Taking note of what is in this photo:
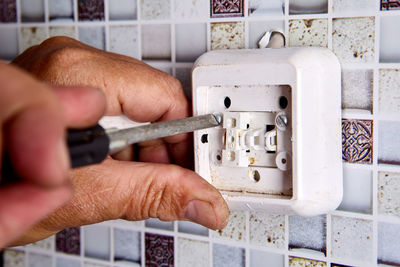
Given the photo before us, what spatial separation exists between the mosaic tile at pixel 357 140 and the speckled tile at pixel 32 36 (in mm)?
436

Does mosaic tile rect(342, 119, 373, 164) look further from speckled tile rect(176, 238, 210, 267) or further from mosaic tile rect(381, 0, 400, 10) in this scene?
speckled tile rect(176, 238, 210, 267)

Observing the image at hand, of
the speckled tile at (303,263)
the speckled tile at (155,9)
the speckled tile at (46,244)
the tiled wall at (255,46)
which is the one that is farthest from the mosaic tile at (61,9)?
the speckled tile at (303,263)

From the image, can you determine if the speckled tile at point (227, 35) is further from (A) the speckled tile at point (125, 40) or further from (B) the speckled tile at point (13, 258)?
(B) the speckled tile at point (13, 258)

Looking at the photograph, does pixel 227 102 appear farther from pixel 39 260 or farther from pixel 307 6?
pixel 39 260

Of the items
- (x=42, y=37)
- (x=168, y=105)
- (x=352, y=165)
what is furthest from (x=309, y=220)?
(x=42, y=37)

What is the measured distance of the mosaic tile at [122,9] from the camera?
2.01ft

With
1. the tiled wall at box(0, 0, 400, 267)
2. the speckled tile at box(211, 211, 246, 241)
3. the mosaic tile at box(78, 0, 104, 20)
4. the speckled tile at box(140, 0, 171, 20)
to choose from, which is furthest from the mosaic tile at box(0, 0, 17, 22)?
the speckled tile at box(211, 211, 246, 241)

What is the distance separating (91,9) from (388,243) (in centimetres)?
46

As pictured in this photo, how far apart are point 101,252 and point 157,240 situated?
0.10 meters

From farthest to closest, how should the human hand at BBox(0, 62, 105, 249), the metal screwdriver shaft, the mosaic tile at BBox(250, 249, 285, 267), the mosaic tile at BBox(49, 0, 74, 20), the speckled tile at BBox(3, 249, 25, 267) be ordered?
the speckled tile at BBox(3, 249, 25, 267)
the mosaic tile at BBox(49, 0, 74, 20)
the mosaic tile at BBox(250, 249, 285, 267)
the metal screwdriver shaft
the human hand at BBox(0, 62, 105, 249)

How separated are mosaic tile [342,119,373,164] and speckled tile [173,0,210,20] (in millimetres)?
204

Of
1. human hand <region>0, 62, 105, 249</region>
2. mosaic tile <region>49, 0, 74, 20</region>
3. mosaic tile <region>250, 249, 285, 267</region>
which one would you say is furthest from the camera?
mosaic tile <region>49, 0, 74, 20</region>

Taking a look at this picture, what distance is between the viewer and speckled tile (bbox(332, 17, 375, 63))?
1.58ft

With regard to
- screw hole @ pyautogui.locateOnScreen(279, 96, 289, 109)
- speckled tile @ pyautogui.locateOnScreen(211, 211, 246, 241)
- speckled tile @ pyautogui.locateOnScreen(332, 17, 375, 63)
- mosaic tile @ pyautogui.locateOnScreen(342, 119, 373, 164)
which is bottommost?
speckled tile @ pyautogui.locateOnScreen(211, 211, 246, 241)
